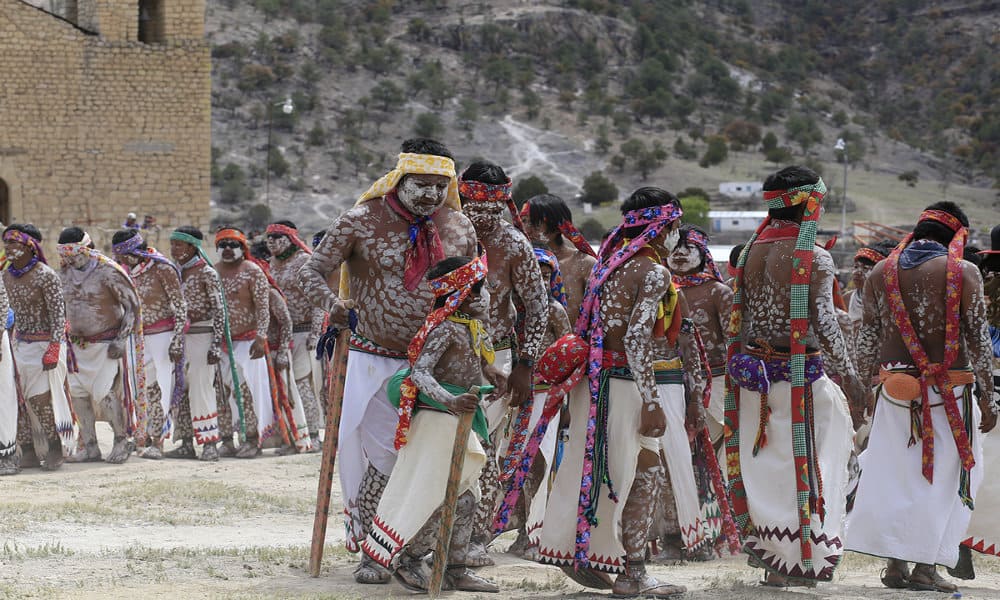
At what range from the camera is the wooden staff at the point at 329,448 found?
6.49 m

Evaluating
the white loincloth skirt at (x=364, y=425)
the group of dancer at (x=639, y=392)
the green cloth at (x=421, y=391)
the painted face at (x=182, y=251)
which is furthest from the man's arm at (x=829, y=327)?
the painted face at (x=182, y=251)

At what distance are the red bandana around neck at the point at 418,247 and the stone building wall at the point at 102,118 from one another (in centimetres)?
2637

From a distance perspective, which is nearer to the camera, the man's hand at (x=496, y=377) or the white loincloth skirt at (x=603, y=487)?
the white loincloth skirt at (x=603, y=487)

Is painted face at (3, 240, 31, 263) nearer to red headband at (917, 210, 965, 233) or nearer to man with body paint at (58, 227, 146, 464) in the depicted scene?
man with body paint at (58, 227, 146, 464)

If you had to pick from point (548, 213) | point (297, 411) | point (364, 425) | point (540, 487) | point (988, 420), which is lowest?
point (297, 411)

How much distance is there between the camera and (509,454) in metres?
6.95

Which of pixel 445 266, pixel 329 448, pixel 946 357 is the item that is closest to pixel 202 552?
pixel 329 448

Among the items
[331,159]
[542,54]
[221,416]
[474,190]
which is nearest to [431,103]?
[331,159]

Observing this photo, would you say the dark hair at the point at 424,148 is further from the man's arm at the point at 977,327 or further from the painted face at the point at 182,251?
the painted face at the point at 182,251

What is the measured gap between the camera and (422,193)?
6.44m

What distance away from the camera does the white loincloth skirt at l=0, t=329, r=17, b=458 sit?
1070 centimetres

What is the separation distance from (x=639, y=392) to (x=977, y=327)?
178 cm

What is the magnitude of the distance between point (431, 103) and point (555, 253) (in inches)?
2772

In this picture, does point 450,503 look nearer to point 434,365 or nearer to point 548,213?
point 434,365
